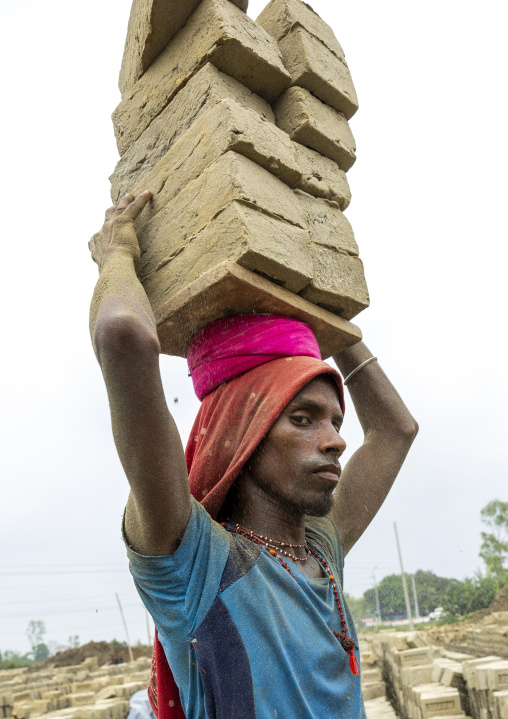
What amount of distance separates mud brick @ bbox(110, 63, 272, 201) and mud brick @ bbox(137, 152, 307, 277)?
316 mm

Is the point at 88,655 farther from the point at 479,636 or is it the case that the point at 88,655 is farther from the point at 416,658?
the point at 416,658

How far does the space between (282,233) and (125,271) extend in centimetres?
59

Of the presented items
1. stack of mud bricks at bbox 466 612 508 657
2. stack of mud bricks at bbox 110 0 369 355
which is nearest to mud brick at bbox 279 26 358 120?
stack of mud bricks at bbox 110 0 369 355

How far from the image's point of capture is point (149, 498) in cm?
156

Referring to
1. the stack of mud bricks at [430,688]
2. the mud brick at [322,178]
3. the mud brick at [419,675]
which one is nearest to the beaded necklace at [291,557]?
the mud brick at [322,178]

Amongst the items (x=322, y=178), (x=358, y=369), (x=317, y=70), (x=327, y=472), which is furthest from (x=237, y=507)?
(x=317, y=70)

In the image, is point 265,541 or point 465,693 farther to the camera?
point 465,693

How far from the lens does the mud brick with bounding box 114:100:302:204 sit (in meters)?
2.19

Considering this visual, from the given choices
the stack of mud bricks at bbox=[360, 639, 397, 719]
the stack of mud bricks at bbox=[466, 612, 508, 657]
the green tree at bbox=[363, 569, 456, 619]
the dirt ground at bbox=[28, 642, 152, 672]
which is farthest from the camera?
the green tree at bbox=[363, 569, 456, 619]

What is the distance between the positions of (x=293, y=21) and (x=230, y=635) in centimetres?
259

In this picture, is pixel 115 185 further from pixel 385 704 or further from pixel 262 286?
pixel 385 704

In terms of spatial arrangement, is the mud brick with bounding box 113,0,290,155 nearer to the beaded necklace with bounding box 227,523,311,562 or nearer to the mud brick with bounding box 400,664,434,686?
the beaded necklace with bounding box 227,523,311,562

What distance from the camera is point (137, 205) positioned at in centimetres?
232

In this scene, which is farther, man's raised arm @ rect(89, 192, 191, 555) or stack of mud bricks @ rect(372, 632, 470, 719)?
stack of mud bricks @ rect(372, 632, 470, 719)
